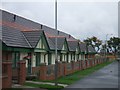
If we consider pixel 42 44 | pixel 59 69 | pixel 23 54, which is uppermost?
pixel 42 44

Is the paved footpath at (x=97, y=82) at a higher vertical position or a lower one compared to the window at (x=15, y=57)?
lower

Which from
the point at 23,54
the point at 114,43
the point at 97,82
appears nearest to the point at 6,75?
the point at 97,82

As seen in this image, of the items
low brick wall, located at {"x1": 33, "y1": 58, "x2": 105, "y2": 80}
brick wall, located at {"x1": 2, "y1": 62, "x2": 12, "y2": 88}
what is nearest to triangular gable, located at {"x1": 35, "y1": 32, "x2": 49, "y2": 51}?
low brick wall, located at {"x1": 33, "y1": 58, "x2": 105, "y2": 80}

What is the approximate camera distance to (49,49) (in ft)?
107

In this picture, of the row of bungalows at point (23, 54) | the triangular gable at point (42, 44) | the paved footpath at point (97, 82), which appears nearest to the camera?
the row of bungalows at point (23, 54)

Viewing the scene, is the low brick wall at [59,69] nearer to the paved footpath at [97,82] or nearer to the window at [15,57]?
the window at [15,57]

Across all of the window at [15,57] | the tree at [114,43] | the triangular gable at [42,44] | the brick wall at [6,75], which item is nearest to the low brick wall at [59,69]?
the window at [15,57]

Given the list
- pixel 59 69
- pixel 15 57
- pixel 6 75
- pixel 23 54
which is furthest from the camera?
pixel 59 69

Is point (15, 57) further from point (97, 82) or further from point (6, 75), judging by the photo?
point (6, 75)

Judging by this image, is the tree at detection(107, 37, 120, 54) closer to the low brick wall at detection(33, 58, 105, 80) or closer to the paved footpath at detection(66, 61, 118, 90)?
the low brick wall at detection(33, 58, 105, 80)

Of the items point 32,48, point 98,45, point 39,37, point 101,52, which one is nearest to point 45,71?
point 32,48

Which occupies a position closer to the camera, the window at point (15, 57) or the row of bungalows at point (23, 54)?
the row of bungalows at point (23, 54)

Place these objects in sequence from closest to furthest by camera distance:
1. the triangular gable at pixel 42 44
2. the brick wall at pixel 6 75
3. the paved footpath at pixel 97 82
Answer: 1. the brick wall at pixel 6 75
2. the paved footpath at pixel 97 82
3. the triangular gable at pixel 42 44

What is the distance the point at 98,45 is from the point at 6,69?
9226 cm
